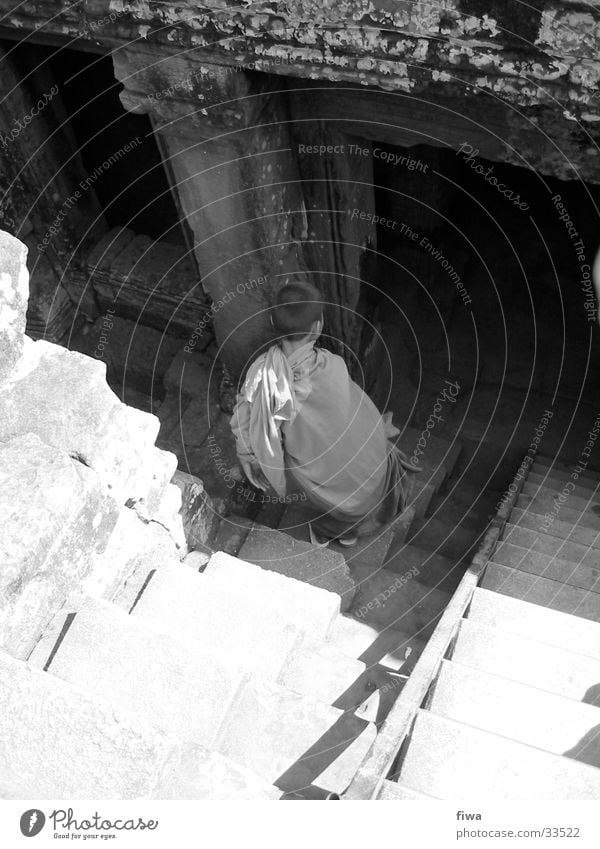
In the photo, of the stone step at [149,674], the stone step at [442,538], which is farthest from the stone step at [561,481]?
the stone step at [149,674]

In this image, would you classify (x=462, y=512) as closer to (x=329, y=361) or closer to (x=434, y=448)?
(x=434, y=448)

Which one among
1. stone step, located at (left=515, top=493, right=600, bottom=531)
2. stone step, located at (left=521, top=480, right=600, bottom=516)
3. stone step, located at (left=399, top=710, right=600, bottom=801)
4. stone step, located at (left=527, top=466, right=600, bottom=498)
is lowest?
stone step, located at (left=399, top=710, right=600, bottom=801)

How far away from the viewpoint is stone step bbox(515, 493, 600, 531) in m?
5.52


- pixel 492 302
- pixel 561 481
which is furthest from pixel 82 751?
pixel 492 302

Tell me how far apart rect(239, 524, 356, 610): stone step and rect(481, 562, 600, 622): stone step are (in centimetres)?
86

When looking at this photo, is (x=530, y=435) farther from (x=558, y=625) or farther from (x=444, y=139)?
(x=444, y=139)

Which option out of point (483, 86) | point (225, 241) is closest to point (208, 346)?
point (225, 241)

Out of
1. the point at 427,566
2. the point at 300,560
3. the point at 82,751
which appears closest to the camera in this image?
the point at 82,751

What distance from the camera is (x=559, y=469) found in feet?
20.7

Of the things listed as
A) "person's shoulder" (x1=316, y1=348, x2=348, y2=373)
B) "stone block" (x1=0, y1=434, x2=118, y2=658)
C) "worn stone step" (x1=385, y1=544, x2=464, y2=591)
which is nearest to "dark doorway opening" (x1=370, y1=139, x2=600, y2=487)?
"worn stone step" (x1=385, y1=544, x2=464, y2=591)

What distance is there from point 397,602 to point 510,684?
1334mm

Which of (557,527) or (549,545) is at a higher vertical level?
(557,527)

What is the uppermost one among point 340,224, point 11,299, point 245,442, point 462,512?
point 340,224

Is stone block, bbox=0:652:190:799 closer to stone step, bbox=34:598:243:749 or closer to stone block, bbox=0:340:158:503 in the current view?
stone step, bbox=34:598:243:749
